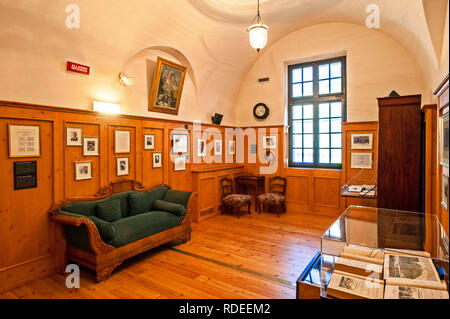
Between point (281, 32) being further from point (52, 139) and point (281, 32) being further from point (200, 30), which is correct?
point (52, 139)

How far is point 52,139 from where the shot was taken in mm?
3570

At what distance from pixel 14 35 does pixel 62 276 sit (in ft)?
9.72

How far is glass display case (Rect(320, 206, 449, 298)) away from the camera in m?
1.73

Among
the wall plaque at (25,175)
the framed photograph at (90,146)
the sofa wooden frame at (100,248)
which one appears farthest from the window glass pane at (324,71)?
the wall plaque at (25,175)

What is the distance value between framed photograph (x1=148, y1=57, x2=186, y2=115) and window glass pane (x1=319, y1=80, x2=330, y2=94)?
336 centimetres

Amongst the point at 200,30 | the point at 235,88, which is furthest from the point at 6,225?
the point at 235,88

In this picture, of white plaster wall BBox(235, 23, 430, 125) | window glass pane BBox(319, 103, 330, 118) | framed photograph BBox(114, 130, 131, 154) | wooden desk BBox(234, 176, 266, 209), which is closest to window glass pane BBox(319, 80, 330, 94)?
window glass pane BBox(319, 103, 330, 118)

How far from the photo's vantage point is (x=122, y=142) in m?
4.47

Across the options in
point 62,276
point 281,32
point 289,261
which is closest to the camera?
point 62,276

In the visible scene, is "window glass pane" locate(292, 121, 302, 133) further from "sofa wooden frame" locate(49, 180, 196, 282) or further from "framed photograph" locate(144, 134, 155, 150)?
"sofa wooden frame" locate(49, 180, 196, 282)

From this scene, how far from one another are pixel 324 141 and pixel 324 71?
1.69m

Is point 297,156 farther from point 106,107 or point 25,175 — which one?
point 25,175

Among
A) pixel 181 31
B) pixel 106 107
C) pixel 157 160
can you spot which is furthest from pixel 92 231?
pixel 181 31

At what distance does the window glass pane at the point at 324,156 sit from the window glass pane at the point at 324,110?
33.5 inches
